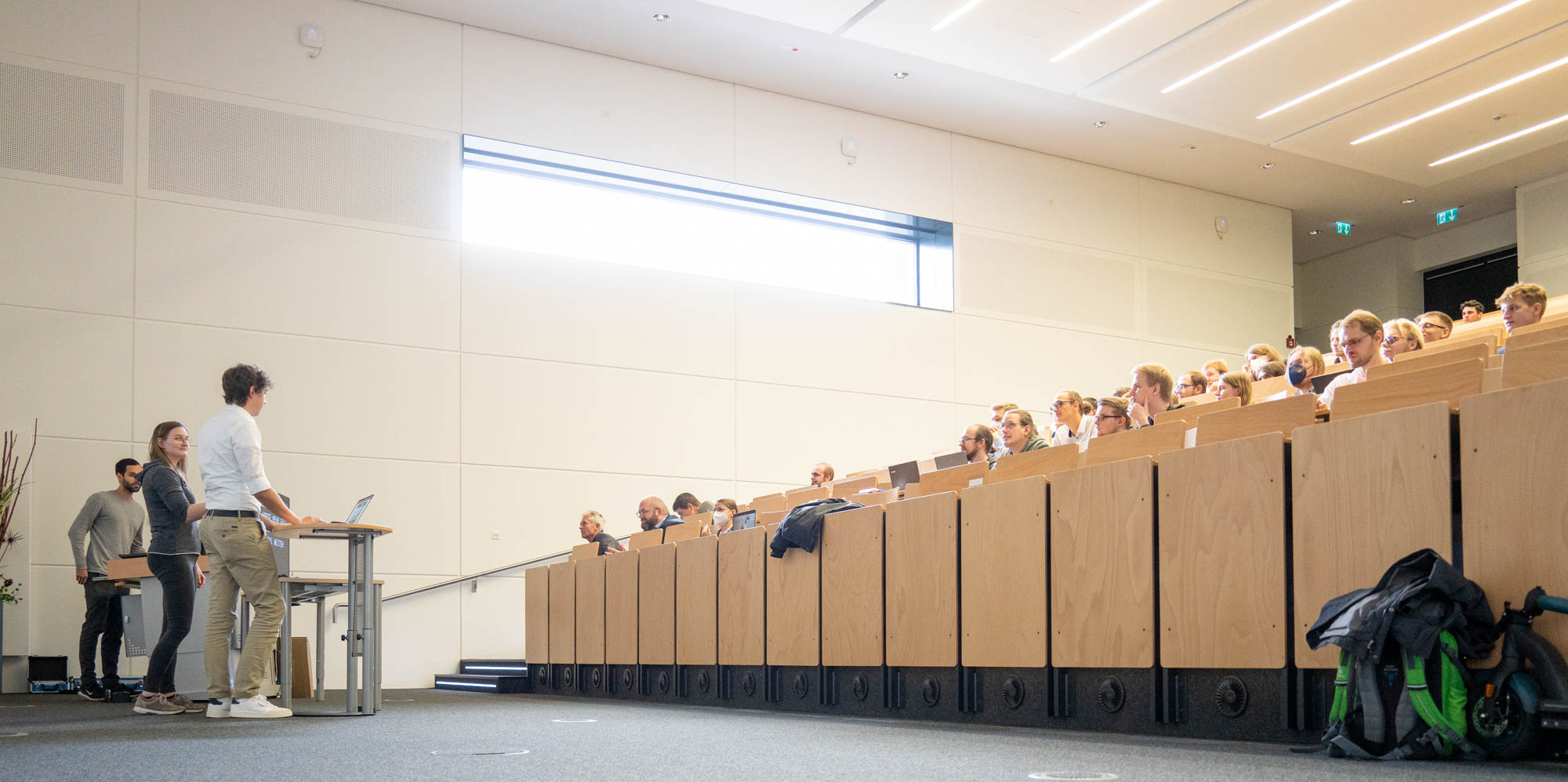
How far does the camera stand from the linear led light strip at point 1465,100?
334 inches

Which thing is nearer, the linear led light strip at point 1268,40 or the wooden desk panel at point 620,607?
the wooden desk panel at point 620,607

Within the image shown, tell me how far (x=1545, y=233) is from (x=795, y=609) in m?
9.37

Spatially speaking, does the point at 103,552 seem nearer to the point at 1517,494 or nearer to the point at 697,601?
the point at 697,601

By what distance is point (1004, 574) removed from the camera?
3.48 m

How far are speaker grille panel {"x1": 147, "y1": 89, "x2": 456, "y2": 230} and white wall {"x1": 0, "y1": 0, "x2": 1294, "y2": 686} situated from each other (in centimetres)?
2

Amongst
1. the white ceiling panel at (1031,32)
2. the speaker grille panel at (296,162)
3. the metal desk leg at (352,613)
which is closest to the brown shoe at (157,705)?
the metal desk leg at (352,613)

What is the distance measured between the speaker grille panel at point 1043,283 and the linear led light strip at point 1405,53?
186 centimetres

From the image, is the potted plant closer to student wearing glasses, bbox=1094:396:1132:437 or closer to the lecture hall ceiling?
the lecture hall ceiling

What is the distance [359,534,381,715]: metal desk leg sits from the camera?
4.11 meters

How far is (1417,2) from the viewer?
7512mm

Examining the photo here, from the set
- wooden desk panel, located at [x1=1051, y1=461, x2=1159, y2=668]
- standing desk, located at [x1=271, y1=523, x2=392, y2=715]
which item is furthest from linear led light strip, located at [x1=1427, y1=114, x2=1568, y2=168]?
standing desk, located at [x1=271, y1=523, x2=392, y2=715]

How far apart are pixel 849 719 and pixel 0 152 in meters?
Result: 6.03

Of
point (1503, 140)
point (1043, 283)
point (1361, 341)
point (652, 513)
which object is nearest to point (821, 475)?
point (652, 513)

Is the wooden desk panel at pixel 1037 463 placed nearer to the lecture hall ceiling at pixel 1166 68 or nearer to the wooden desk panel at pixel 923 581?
the wooden desk panel at pixel 923 581
